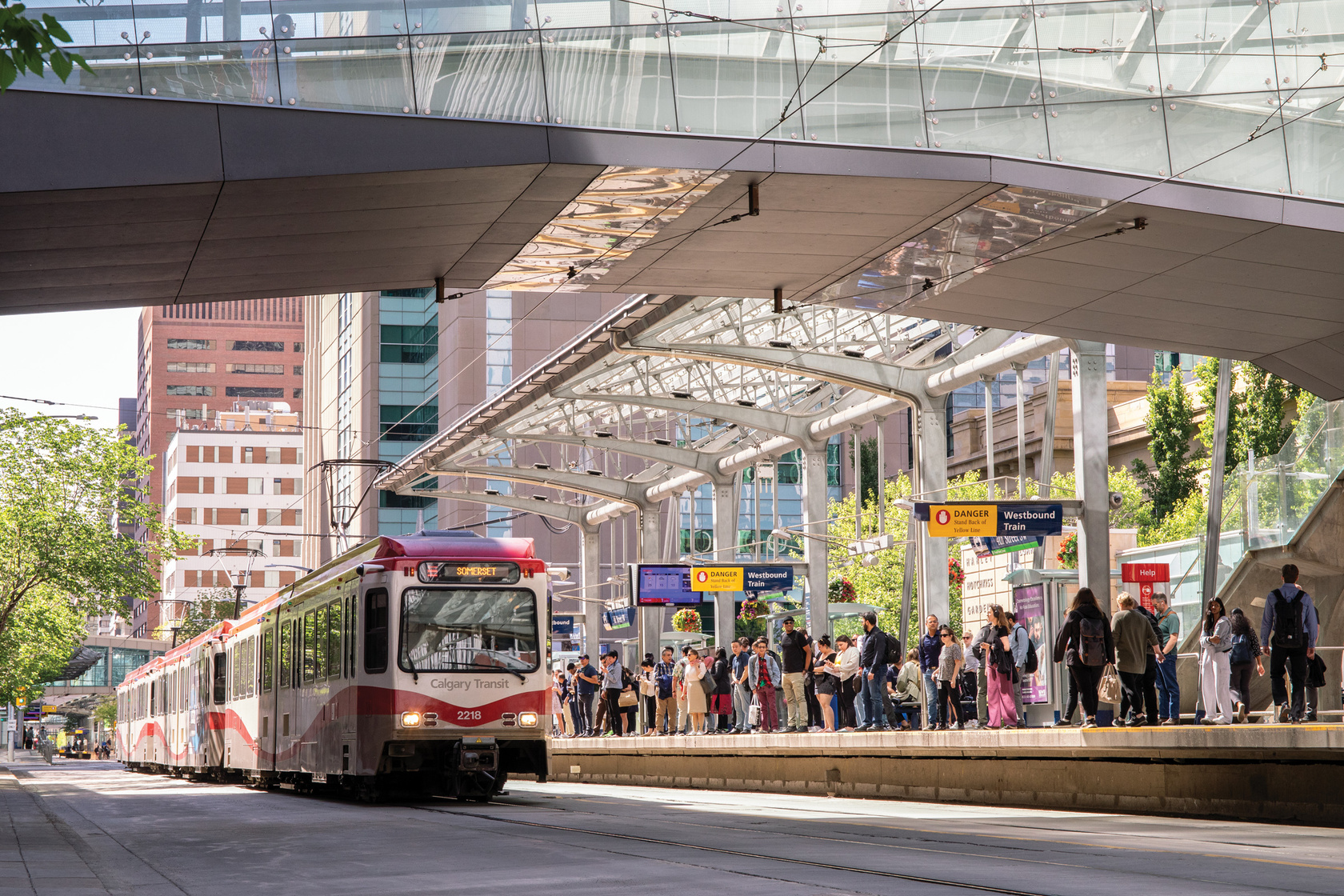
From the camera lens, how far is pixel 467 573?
19516mm

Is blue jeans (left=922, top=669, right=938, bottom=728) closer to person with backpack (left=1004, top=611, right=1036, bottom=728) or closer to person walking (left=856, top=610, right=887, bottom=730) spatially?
person walking (left=856, top=610, right=887, bottom=730)

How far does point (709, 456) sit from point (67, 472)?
2368 centimetres

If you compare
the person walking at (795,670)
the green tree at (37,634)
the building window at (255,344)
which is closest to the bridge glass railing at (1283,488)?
the person walking at (795,670)

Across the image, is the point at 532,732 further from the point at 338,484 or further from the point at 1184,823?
the point at 338,484

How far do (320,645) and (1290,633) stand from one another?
39.0 ft

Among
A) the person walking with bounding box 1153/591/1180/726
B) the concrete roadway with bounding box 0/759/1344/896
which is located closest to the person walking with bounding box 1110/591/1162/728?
the concrete roadway with bounding box 0/759/1344/896

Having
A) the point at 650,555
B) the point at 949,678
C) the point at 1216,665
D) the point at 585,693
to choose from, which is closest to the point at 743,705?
the point at 585,693

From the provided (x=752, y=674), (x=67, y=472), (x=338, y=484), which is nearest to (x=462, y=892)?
(x=752, y=674)

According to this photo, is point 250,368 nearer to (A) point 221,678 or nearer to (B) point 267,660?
(A) point 221,678

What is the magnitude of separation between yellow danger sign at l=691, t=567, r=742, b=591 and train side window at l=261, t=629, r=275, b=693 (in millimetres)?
9951

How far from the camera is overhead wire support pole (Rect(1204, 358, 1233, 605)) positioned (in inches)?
939

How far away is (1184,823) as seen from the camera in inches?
585

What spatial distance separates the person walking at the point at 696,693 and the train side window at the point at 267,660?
680cm

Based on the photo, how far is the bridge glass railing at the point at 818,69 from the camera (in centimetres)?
1595
